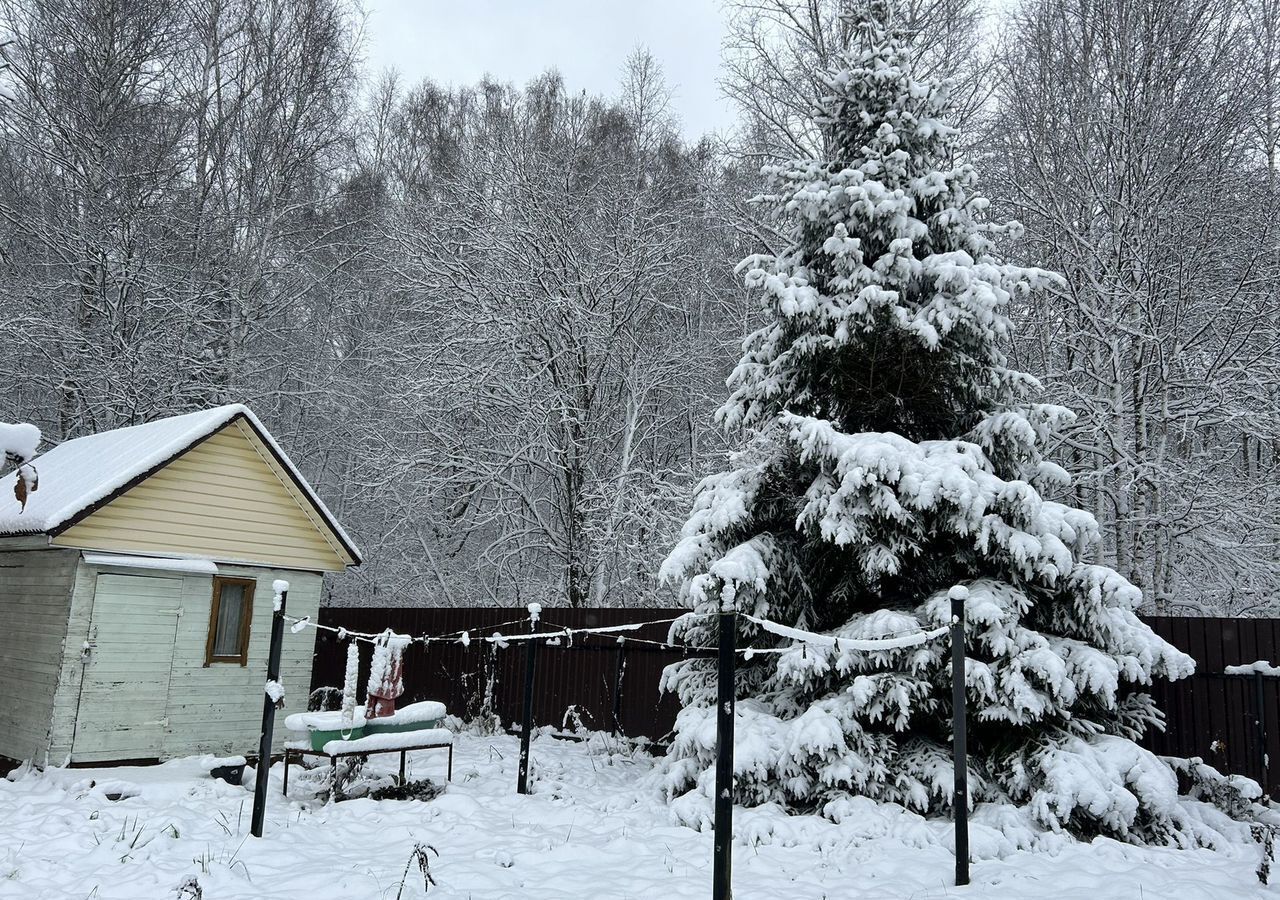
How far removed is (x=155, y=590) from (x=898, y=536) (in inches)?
361

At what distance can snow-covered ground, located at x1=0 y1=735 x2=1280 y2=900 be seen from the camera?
6.28m

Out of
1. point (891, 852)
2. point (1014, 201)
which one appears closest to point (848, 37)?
point (1014, 201)

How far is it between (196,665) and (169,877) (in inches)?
228

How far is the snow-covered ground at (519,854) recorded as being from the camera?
6.28 metres

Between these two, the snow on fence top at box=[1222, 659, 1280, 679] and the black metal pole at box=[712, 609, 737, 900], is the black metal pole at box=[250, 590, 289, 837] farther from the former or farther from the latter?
the snow on fence top at box=[1222, 659, 1280, 679]

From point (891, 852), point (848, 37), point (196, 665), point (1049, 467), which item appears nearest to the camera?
point (891, 852)

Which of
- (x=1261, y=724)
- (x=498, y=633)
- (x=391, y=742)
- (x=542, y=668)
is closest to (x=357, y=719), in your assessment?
(x=391, y=742)

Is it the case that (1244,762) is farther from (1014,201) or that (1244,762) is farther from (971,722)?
(1014,201)

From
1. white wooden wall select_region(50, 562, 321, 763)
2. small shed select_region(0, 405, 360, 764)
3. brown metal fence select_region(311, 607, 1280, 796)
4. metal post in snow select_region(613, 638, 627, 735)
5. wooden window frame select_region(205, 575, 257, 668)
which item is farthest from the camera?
metal post in snow select_region(613, 638, 627, 735)

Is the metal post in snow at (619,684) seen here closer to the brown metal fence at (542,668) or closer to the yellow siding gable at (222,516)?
the brown metal fence at (542,668)

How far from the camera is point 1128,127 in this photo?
42.7 feet

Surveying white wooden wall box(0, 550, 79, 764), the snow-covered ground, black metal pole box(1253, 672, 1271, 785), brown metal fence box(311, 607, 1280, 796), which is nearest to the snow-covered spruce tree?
the snow-covered ground

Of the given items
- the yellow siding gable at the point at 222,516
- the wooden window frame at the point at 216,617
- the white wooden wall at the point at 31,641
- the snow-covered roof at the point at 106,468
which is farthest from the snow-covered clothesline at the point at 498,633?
the white wooden wall at the point at 31,641

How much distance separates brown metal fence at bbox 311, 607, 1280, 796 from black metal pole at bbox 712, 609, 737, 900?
5273 mm
